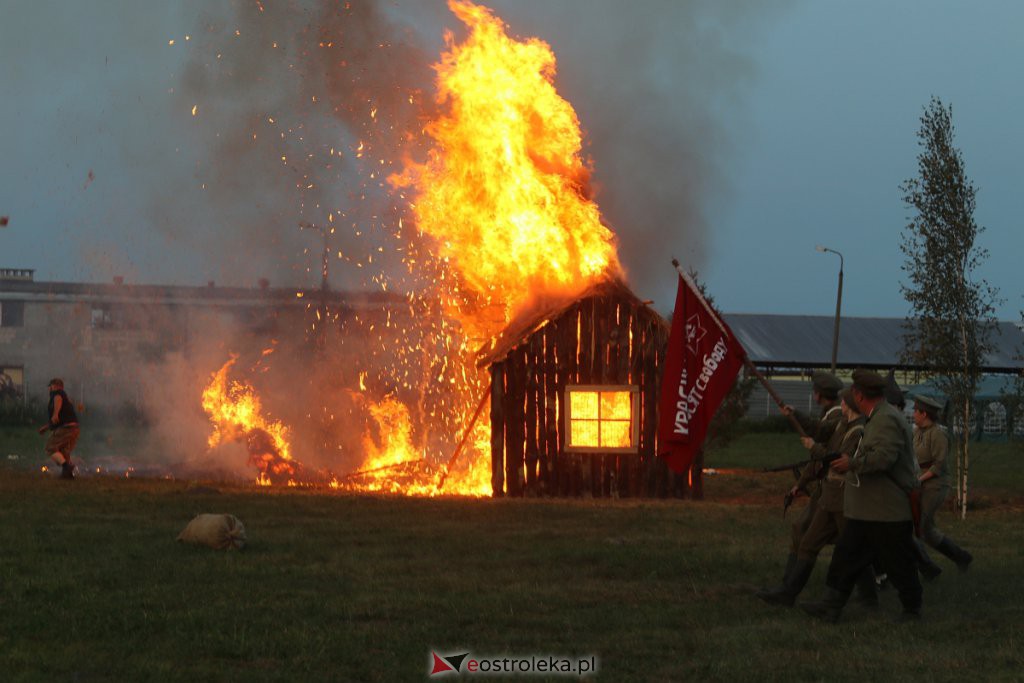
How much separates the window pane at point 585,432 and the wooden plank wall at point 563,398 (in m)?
0.23

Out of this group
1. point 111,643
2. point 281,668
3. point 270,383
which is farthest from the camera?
point 270,383

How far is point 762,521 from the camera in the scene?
18984mm

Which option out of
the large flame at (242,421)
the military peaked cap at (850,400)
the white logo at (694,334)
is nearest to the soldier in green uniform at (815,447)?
A: the military peaked cap at (850,400)

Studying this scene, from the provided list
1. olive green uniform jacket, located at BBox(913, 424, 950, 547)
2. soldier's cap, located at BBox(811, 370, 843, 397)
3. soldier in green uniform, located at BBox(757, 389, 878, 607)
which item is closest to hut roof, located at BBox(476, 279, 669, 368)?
olive green uniform jacket, located at BBox(913, 424, 950, 547)

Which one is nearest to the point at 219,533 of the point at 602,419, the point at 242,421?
the point at 602,419

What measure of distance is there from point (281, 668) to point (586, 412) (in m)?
15.5

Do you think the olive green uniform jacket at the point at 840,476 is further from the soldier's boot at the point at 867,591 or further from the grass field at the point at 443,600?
the grass field at the point at 443,600

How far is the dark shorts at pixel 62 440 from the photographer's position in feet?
81.4

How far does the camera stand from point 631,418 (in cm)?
2380

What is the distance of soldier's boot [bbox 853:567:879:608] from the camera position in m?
11.5

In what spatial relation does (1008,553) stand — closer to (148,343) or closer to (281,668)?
(281,668)

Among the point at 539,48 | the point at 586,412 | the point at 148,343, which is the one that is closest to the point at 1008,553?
the point at 586,412

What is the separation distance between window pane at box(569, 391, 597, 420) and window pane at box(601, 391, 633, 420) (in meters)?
0.17

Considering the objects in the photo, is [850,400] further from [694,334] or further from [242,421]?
[242,421]
